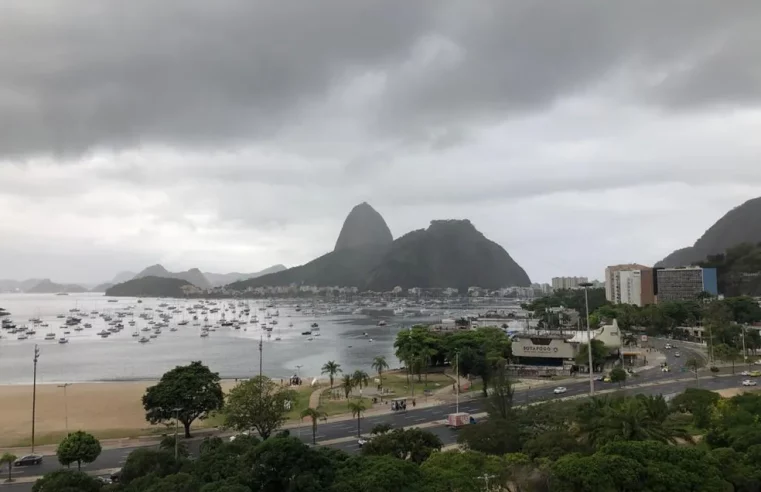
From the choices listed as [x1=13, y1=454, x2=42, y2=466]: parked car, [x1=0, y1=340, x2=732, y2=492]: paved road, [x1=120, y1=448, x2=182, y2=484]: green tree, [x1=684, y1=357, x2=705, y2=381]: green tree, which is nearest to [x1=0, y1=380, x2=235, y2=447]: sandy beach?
[x1=13, y1=454, x2=42, y2=466]: parked car

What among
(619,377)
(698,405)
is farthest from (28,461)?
(619,377)

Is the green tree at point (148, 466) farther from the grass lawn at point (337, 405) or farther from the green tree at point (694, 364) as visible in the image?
the green tree at point (694, 364)

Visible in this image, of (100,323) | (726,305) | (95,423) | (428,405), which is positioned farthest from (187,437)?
(100,323)

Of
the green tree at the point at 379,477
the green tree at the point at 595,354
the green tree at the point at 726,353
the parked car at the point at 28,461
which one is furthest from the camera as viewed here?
the green tree at the point at 595,354

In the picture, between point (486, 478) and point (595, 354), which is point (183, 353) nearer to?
point (595, 354)

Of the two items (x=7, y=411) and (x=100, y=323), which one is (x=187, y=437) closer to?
(x=7, y=411)

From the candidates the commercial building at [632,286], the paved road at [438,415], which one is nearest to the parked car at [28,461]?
the paved road at [438,415]
